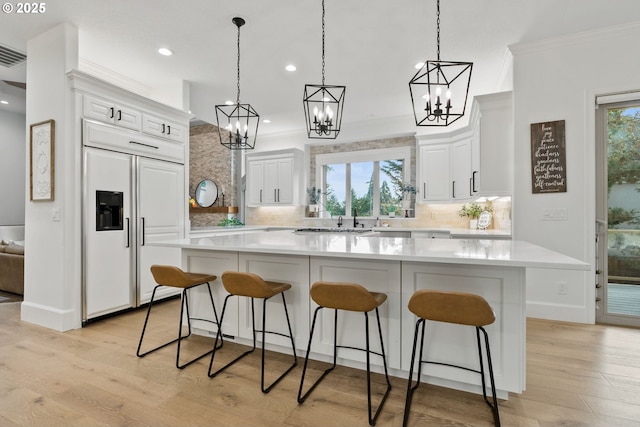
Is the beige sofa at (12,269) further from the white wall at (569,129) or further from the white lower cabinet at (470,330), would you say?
the white wall at (569,129)

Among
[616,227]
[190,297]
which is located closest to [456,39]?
[616,227]

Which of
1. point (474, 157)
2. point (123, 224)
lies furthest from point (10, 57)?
point (474, 157)

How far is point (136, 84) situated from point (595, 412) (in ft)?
18.4

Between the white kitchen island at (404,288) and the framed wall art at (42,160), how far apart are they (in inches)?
67.0

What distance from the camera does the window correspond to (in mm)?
6133

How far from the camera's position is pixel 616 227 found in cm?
333

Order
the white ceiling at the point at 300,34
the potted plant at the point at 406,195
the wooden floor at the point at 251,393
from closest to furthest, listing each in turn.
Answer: the wooden floor at the point at 251,393 < the white ceiling at the point at 300,34 < the potted plant at the point at 406,195

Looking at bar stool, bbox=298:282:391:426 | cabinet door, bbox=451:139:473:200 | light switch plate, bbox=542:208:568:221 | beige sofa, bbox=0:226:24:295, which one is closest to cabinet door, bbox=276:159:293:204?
cabinet door, bbox=451:139:473:200

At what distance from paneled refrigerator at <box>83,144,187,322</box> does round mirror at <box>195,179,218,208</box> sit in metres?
2.99

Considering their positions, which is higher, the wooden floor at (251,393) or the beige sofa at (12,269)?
the beige sofa at (12,269)

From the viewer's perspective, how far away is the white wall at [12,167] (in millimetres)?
6102

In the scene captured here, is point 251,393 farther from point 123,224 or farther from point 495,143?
point 495,143

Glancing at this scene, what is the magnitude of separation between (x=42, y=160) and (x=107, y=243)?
1.05 m

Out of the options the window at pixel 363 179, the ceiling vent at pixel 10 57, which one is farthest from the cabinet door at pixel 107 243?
the window at pixel 363 179
